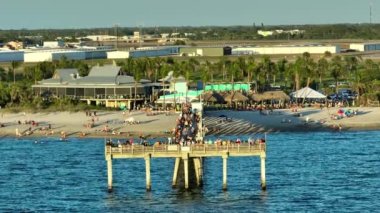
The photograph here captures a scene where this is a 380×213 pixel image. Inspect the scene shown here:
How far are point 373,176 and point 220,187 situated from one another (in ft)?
35.5

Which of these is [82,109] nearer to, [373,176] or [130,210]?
[373,176]

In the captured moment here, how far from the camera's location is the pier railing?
6588 centimetres

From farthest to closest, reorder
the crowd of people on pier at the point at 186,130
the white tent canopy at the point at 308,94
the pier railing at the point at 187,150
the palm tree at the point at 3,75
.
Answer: the palm tree at the point at 3,75 → the white tent canopy at the point at 308,94 → the crowd of people on pier at the point at 186,130 → the pier railing at the point at 187,150

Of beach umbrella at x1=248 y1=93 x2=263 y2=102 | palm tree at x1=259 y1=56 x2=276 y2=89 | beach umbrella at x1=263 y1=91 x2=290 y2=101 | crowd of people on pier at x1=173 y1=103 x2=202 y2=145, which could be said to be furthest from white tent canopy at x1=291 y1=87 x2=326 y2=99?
crowd of people on pier at x1=173 y1=103 x2=202 y2=145

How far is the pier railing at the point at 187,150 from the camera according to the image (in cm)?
6588

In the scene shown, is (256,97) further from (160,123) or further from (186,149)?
(186,149)

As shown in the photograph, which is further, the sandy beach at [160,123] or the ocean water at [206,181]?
the sandy beach at [160,123]

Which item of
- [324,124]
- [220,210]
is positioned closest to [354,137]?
[324,124]

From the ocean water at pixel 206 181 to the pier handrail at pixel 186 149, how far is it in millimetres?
2327

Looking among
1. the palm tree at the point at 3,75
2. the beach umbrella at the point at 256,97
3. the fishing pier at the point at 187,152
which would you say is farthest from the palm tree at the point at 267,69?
the fishing pier at the point at 187,152

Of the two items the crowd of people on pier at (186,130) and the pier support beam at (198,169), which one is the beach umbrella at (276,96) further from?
the pier support beam at (198,169)

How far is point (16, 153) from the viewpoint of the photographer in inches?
3570

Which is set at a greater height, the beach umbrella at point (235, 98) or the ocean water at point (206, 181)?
the beach umbrella at point (235, 98)

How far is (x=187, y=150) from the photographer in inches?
2598
